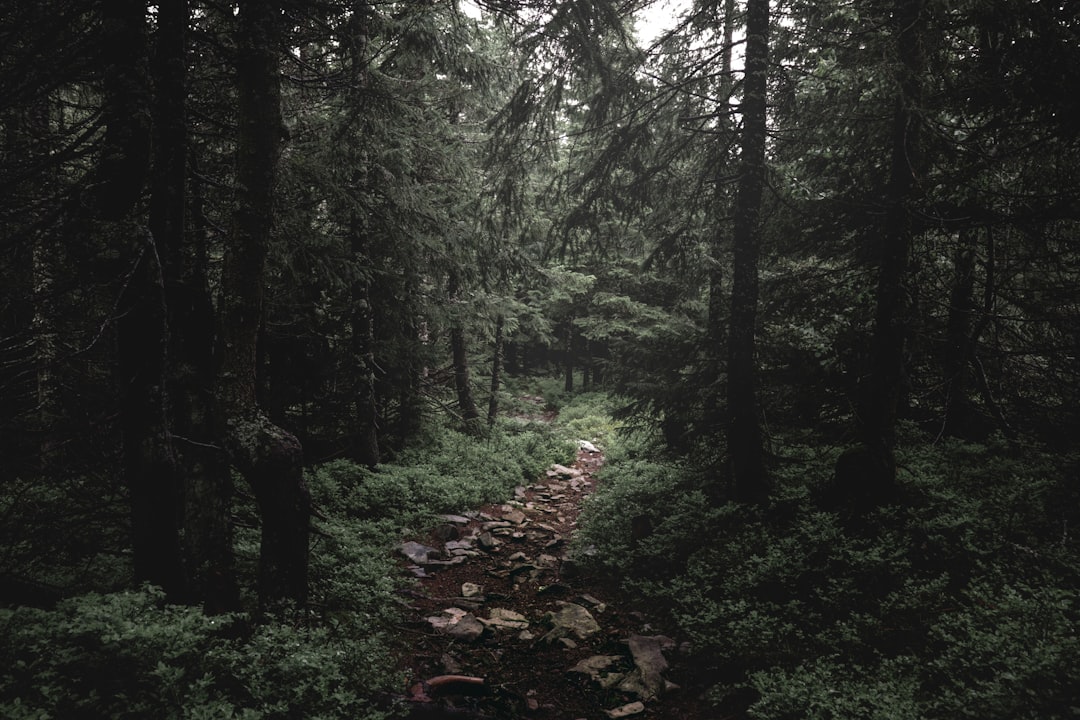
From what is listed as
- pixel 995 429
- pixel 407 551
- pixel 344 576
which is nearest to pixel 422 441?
pixel 407 551

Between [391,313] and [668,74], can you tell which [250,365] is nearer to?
[391,313]

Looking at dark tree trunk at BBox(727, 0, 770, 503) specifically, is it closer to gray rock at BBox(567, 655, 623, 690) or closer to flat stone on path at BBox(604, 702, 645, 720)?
gray rock at BBox(567, 655, 623, 690)

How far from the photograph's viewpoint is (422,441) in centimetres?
1483

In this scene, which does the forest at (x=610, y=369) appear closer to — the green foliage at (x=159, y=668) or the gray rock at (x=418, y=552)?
the green foliage at (x=159, y=668)

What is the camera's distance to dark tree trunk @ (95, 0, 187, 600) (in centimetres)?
464

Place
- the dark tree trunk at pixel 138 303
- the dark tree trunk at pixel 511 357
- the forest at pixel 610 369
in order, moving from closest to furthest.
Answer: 1. the dark tree trunk at pixel 138 303
2. the forest at pixel 610 369
3. the dark tree trunk at pixel 511 357

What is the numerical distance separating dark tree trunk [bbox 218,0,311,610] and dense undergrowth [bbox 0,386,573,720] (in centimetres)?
102

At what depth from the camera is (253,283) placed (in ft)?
19.0

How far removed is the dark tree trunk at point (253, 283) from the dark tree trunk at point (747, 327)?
22.8ft

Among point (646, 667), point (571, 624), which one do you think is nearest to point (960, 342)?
point (646, 667)

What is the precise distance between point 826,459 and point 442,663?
7392 mm

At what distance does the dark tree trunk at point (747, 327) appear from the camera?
8.76 metres

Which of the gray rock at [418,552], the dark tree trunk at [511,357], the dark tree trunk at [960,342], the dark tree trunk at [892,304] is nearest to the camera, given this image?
the dark tree trunk at [960,342]

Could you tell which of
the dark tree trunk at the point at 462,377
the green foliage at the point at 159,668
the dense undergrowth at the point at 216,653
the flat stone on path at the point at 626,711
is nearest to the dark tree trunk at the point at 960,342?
the flat stone on path at the point at 626,711
